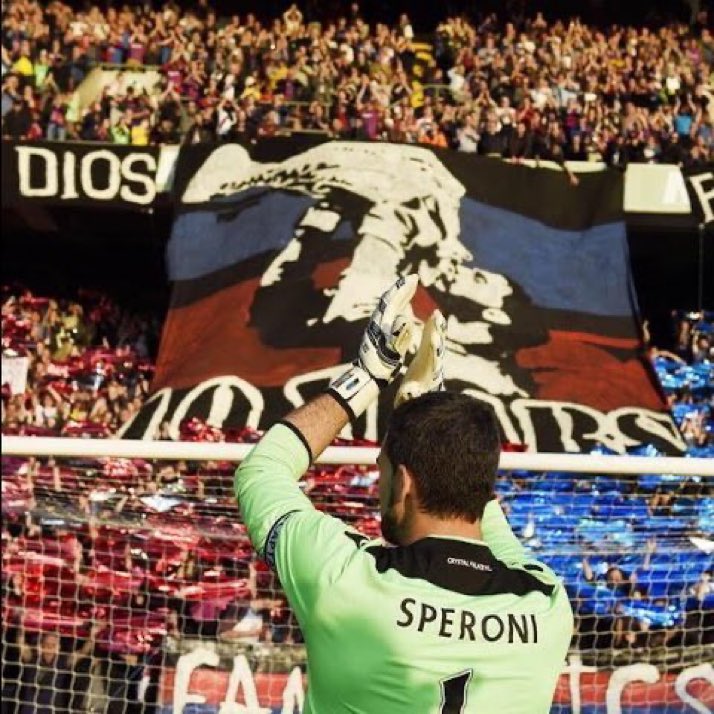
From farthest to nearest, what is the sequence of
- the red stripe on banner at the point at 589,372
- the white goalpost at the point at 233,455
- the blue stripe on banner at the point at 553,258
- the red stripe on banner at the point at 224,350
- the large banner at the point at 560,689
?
the blue stripe on banner at the point at 553,258 → the red stripe on banner at the point at 589,372 → the red stripe on banner at the point at 224,350 → the large banner at the point at 560,689 → the white goalpost at the point at 233,455

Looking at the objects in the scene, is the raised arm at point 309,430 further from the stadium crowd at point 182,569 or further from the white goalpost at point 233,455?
the stadium crowd at point 182,569

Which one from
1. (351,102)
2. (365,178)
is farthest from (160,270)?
(365,178)

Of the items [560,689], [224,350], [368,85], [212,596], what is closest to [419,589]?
[560,689]

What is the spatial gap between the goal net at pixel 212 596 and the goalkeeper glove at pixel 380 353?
334cm

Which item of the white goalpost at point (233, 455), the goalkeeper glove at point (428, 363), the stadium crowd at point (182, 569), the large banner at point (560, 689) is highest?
the goalkeeper glove at point (428, 363)

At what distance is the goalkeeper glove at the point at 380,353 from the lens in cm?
231

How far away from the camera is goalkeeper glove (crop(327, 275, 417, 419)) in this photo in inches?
90.8

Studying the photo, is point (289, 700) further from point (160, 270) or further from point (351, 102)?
point (160, 270)

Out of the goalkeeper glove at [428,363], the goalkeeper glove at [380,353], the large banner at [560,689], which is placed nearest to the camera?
the goalkeeper glove at [380,353]

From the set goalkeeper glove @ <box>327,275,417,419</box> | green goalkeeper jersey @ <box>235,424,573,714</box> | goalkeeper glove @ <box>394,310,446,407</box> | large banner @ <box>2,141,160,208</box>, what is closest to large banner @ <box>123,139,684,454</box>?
large banner @ <box>2,141,160,208</box>

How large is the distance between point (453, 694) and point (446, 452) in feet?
1.20

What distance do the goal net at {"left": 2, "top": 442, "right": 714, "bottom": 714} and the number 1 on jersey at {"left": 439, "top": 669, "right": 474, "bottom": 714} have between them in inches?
142

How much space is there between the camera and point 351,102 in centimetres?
1557

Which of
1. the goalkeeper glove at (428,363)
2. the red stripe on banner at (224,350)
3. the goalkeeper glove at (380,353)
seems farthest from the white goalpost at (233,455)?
the red stripe on banner at (224,350)
